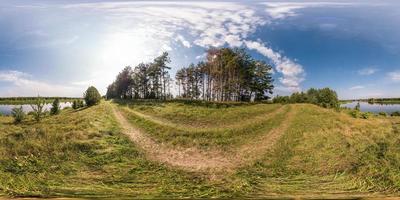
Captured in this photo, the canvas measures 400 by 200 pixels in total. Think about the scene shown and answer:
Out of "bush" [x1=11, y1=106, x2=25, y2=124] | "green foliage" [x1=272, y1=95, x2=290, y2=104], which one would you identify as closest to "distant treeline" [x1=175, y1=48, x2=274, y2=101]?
"green foliage" [x1=272, y1=95, x2=290, y2=104]

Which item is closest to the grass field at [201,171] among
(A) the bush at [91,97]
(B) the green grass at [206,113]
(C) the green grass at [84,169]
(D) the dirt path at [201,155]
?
(C) the green grass at [84,169]

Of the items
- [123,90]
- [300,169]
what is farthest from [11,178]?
[123,90]

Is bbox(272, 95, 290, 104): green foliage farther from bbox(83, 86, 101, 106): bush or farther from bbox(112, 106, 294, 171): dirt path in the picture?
bbox(83, 86, 101, 106): bush

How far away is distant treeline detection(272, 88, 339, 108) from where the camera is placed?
29203mm

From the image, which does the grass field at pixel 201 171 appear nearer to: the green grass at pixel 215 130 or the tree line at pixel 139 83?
the green grass at pixel 215 130

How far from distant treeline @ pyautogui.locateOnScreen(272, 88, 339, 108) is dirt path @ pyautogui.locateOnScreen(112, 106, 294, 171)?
13.6 meters

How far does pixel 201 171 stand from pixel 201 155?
7.83 feet

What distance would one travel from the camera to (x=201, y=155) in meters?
13.2

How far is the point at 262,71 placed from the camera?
88.3ft

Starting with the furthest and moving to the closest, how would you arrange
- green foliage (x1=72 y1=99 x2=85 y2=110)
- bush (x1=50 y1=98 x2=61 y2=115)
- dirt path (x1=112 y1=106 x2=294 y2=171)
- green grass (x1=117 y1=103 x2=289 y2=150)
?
green foliage (x1=72 y1=99 x2=85 y2=110) → bush (x1=50 y1=98 x2=61 y2=115) → green grass (x1=117 y1=103 x2=289 y2=150) → dirt path (x1=112 y1=106 x2=294 y2=171)

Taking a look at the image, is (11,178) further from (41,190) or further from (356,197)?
(356,197)

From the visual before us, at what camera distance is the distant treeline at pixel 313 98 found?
29.2m

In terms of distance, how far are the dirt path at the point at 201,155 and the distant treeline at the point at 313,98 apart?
13570 mm

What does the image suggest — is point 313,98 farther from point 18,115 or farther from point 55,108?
point 18,115
